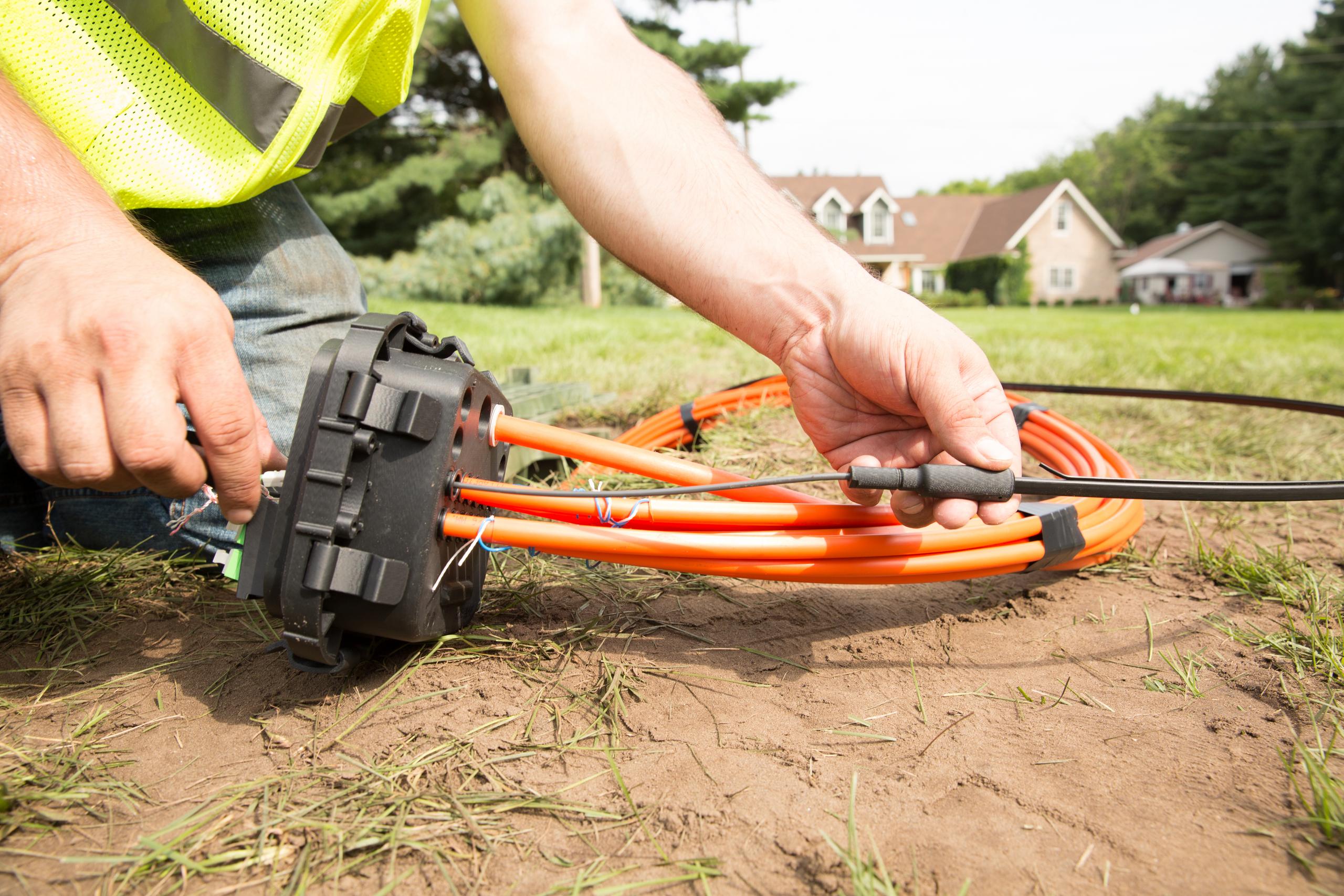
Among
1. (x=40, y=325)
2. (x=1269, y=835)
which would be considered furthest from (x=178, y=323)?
(x=1269, y=835)

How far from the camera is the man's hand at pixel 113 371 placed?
0.99m

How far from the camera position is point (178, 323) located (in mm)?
1033

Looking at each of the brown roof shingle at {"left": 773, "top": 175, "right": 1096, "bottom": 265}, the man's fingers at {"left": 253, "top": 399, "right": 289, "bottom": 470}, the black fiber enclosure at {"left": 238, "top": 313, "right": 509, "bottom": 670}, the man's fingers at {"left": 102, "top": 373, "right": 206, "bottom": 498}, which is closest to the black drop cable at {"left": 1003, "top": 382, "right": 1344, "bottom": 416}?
the black fiber enclosure at {"left": 238, "top": 313, "right": 509, "bottom": 670}

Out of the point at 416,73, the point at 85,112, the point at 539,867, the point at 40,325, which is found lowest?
the point at 539,867

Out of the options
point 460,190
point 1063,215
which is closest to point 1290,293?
point 1063,215

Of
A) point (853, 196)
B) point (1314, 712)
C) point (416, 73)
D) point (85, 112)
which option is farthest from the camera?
point (853, 196)

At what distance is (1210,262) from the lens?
135ft

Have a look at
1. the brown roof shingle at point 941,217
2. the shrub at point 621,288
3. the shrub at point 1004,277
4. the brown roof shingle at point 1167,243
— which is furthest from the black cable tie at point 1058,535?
the brown roof shingle at point 1167,243

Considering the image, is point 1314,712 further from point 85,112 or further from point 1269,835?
point 85,112

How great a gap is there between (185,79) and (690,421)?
1.64m

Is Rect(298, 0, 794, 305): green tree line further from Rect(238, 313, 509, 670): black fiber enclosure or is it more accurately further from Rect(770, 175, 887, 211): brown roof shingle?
Rect(770, 175, 887, 211): brown roof shingle

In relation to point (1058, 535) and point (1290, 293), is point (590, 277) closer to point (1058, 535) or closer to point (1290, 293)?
point (1058, 535)

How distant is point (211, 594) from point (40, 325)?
90 cm

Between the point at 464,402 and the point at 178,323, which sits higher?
the point at 178,323
